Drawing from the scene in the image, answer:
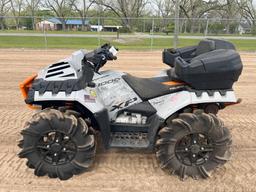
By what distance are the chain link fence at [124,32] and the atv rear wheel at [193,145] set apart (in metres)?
15.9

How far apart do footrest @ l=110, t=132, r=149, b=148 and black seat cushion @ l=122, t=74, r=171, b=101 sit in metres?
0.47

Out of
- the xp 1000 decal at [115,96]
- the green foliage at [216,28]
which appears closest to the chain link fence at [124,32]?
the green foliage at [216,28]

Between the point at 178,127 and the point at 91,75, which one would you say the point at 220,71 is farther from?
the point at 91,75

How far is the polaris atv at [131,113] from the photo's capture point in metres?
3.27

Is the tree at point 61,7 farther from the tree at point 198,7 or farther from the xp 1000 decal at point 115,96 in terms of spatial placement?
the xp 1000 decal at point 115,96

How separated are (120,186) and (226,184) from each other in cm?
118

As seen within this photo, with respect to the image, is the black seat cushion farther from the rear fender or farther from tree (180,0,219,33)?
tree (180,0,219,33)

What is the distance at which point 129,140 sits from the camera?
144 inches

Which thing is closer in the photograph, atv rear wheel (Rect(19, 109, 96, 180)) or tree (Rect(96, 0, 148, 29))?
atv rear wheel (Rect(19, 109, 96, 180))

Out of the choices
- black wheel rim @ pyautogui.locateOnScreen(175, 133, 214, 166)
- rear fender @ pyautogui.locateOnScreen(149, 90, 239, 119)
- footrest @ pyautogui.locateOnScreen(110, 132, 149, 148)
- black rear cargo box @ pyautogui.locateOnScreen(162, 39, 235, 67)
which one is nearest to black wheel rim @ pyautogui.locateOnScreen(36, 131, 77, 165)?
footrest @ pyautogui.locateOnScreen(110, 132, 149, 148)

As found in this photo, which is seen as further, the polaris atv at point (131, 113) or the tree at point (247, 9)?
the tree at point (247, 9)

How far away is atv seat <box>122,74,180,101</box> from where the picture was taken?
11.8ft

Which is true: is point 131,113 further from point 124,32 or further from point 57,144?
point 124,32

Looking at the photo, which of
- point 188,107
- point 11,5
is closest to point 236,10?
point 11,5
